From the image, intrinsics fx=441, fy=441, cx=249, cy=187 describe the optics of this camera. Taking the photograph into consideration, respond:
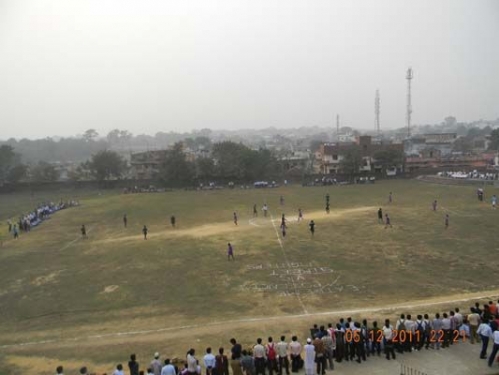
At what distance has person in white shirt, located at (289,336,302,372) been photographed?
468 inches

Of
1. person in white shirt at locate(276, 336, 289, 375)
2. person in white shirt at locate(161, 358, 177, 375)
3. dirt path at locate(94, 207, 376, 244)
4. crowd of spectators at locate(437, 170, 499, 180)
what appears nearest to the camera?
person in white shirt at locate(161, 358, 177, 375)

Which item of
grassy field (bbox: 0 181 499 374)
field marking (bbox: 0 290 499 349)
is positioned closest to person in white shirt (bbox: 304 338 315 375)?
grassy field (bbox: 0 181 499 374)

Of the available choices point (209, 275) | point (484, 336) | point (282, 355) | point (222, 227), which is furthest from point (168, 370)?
point (222, 227)

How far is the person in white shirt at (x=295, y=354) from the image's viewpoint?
39.0 ft

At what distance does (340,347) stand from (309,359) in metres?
1.46

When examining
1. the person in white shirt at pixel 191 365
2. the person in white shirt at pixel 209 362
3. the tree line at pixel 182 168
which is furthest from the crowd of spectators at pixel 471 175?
the person in white shirt at pixel 191 365

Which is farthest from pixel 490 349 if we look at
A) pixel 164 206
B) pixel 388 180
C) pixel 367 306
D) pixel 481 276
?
pixel 388 180

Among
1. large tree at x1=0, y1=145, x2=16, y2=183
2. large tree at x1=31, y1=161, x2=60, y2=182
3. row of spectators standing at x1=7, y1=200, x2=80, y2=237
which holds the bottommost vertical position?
row of spectators standing at x1=7, y1=200, x2=80, y2=237

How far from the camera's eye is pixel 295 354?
1195 cm

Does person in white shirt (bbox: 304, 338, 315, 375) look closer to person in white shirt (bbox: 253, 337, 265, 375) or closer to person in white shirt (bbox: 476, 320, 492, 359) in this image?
person in white shirt (bbox: 253, 337, 265, 375)

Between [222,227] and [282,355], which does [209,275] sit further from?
[222,227]

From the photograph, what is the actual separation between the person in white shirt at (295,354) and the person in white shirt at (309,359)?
1.75 ft

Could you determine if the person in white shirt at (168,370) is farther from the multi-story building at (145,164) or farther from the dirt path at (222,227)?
the multi-story building at (145,164)

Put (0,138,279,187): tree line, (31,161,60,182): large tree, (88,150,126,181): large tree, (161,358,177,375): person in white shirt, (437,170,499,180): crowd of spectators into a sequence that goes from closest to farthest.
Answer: (161,358,177,375): person in white shirt < (437,170,499,180): crowd of spectators < (0,138,279,187): tree line < (88,150,126,181): large tree < (31,161,60,182): large tree
